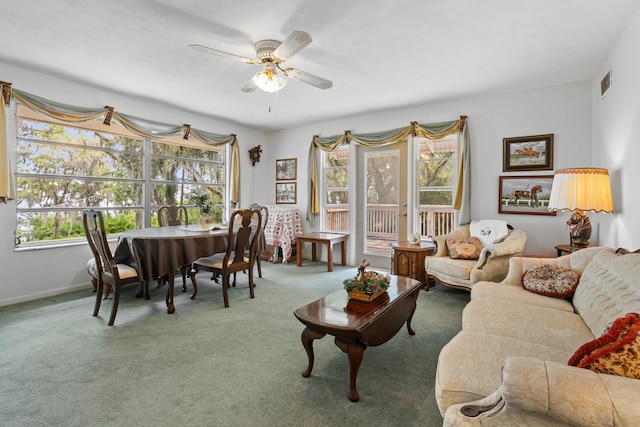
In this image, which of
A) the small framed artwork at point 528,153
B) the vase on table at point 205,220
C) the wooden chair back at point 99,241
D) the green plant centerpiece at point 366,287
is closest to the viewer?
the green plant centerpiece at point 366,287

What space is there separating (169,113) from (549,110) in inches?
209

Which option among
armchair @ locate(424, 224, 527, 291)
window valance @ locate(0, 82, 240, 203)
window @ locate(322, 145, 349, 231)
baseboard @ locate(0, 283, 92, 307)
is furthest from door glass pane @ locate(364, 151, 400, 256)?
baseboard @ locate(0, 283, 92, 307)

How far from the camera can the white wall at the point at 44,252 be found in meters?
3.48

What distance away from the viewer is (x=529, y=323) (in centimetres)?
185

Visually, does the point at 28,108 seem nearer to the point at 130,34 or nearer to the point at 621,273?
the point at 130,34

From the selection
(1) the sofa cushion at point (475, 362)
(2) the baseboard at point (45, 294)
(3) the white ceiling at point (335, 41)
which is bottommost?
(2) the baseboard at point (45, 294)

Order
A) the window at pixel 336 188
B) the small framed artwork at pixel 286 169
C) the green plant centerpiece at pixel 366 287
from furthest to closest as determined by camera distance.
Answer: the small framed artwork at pixel 286 169
the window at pixel 336 188
the green plant centerpiece at pixel 366 287

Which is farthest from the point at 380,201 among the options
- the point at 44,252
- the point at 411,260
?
the point at 44,252

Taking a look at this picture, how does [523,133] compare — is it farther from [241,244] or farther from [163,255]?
[163,255]

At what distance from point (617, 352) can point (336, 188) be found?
496cm

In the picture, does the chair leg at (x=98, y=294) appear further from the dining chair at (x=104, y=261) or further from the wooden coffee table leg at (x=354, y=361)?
the wooden coffee table leg at (x=354, y=361)

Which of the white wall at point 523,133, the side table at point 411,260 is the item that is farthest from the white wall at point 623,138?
the side table at point 411,260

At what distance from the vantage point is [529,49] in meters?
2.98

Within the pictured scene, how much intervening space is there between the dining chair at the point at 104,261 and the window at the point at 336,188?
3.54 metres
